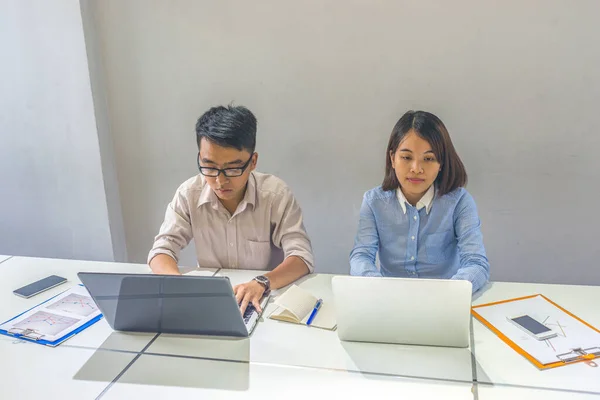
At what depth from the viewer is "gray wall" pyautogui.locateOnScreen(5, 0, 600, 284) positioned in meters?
2.20

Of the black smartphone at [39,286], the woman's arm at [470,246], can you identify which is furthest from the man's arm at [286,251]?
the black smartphone at [39,286]

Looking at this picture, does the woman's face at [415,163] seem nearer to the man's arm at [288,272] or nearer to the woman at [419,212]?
the woman at [419,212]

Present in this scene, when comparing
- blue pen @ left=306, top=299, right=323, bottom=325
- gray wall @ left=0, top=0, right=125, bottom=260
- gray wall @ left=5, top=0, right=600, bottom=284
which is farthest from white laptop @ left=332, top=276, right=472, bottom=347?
gray wall @ left=0, top=0, right=125, bottom=260

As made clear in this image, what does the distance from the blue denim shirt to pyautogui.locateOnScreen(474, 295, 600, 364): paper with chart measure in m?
0.33

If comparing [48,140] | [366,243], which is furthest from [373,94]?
[48,140]

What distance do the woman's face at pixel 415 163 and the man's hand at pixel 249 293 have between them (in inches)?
25.1

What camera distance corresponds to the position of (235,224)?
70.0 inches

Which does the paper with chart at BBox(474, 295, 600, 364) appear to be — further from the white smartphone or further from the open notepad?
the open notepad

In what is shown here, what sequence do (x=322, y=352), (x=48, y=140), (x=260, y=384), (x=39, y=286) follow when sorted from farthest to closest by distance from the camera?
(x=48, y=140) < (x=39, y=286) < (x=322, y=352) < (x=260, y=384)

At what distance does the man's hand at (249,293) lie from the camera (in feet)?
4.49

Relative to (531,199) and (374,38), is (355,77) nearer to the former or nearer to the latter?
(374,38)

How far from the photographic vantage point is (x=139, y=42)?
8.21 feet

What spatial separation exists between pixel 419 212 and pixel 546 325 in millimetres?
603

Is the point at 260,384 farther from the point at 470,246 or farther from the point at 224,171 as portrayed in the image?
the point at 470,246
